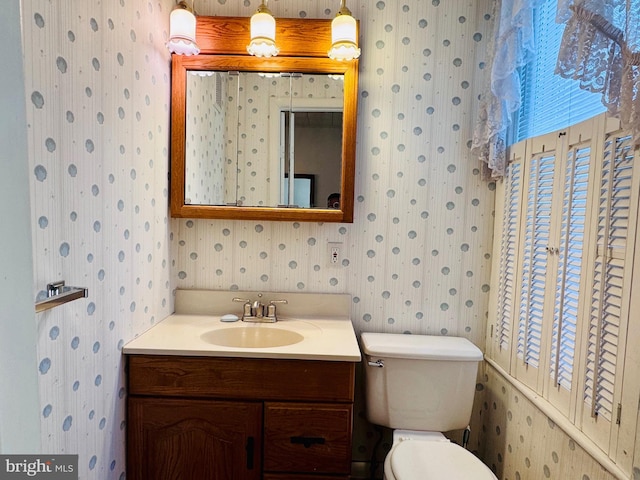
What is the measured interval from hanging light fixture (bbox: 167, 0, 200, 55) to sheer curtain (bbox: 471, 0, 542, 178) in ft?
3.90

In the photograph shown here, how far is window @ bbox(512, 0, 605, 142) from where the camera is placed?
1204mm

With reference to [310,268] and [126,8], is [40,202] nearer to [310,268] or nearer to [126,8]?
[126,8]

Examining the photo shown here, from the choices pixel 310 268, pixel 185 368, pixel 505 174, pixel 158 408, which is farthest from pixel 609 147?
pixel 158 408

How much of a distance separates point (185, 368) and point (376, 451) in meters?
1.03

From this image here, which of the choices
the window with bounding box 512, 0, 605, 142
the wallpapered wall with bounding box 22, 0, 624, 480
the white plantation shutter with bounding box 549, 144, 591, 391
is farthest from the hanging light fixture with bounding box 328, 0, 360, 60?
the white plantation shutter with bounding box 549, 144, 591, 391

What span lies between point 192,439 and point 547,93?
1.75 m

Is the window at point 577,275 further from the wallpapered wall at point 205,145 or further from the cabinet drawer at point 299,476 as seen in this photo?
the wallpapered wall at point 205,145

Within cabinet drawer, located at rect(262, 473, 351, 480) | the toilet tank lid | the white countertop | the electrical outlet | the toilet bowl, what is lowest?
cabinet drawer, located at rect(262, 473, 351, 480)

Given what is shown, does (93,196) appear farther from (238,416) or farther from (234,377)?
(238,416)

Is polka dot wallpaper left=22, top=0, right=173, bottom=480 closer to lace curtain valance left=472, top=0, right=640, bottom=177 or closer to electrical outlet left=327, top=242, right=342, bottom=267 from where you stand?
electrical outlet left=327, top=242, right=342, bottom=267

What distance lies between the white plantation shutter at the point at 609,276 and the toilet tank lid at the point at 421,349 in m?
0.48

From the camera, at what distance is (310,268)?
70.6 inches

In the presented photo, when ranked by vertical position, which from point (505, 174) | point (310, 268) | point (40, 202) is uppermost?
point (505, 174)

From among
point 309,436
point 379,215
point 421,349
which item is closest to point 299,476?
point 309,436
